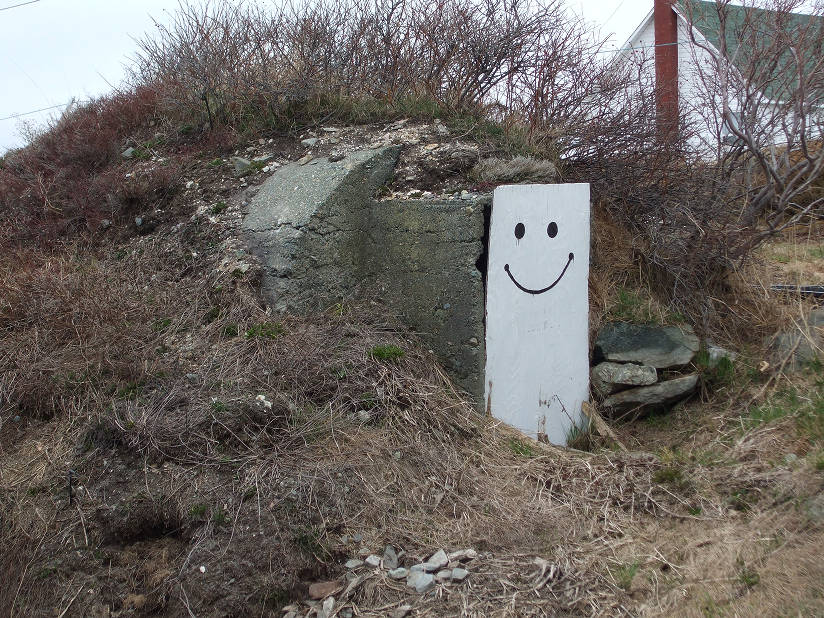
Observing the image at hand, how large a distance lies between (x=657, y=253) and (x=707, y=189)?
89 cm

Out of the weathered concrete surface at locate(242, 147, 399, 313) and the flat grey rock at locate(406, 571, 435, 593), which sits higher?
the weathered concrete surface at locate(242, 147, 399, 313)

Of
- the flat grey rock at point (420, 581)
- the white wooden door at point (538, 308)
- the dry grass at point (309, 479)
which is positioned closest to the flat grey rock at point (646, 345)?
the white wooden door at point (538, 308)

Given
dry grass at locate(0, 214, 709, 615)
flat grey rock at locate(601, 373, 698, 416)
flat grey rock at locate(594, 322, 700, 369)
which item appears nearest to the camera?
dry grass at locate(0, 214, 709, 615)

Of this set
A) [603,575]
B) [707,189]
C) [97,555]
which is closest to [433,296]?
[603,575]

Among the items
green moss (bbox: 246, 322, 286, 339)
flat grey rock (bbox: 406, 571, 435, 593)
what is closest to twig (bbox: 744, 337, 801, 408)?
flat grey rock (bbox: 406, 571, 435, 593)

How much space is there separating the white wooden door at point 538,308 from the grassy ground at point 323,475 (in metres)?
0.33

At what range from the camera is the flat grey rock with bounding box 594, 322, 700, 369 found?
18.4 feet

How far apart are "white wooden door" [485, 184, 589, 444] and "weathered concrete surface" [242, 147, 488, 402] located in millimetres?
151

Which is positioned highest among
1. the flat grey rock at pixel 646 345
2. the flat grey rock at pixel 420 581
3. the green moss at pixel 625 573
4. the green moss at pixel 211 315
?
the green moss at pixel 211 315

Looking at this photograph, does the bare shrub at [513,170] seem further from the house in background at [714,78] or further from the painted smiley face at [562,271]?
the house in background at [714,78]

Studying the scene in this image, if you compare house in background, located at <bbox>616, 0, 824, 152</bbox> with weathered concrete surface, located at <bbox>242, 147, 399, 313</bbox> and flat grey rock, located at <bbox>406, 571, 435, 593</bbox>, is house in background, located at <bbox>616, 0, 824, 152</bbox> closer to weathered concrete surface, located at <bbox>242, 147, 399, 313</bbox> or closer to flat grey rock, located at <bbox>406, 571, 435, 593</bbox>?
weathered concrete surface, located at <bbox>242, 147, 399, 313</bbox>

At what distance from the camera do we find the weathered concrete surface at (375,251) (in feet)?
16.5

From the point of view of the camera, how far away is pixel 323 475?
384 centimetres

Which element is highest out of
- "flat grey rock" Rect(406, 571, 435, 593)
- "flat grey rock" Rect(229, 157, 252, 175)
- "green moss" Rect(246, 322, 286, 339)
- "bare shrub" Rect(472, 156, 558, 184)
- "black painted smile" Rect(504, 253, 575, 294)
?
"flat grey rock" Rect(229, 157, 252, 175)
